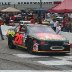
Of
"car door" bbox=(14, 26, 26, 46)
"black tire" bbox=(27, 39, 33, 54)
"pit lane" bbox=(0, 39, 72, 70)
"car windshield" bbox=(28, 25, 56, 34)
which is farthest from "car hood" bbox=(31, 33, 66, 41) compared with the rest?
"car door" bbox=(14, 26, 26, 46)

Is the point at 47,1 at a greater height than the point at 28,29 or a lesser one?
lesser

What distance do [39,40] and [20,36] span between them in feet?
6.79

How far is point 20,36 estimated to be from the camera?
1942 cm

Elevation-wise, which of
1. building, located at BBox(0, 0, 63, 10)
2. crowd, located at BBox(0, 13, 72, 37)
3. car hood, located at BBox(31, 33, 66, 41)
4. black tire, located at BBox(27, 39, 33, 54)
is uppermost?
car hood, located at BBox(31, 33, 66, 41)

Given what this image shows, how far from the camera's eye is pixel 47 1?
93.2 metres

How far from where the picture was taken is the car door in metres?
19.1

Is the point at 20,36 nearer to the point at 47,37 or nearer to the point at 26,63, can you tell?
the point at 47,37

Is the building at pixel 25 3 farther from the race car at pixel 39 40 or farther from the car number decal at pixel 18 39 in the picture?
the race car at pixel 39 40

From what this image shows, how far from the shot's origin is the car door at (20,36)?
19097mm

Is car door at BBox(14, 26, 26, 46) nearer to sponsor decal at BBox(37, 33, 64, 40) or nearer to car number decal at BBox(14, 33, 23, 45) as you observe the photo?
car number decal at BBox(14, 33, 23, 45)

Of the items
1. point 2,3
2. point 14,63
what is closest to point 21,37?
point 14,63

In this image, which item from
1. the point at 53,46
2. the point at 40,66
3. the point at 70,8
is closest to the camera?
the point at 40,66

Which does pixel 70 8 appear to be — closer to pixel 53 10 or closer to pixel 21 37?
pixel 53 10

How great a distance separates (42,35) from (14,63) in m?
Answer: 3.94
